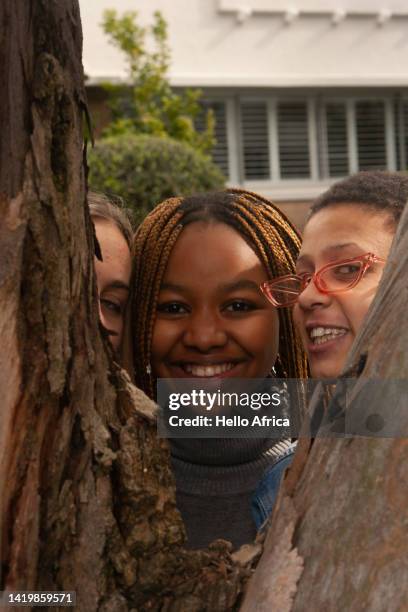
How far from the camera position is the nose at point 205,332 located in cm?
225

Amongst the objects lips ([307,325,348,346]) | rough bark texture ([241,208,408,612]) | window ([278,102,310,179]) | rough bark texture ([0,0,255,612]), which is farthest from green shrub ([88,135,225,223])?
rough bark texture ([241,208,408,612])

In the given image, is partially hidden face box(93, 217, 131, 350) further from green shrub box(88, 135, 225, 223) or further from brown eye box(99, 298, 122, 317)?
green shrub box(88, 135, 225, 223)

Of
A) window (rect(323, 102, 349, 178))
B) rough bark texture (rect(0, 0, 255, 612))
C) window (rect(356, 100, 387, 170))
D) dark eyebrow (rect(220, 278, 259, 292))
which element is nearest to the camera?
rough bark texture (rect(0, 0, 255, 612))

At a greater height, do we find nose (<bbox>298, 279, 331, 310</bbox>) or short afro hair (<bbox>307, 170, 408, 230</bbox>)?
short afro hair (<bbox>307, 170, 408, 230</bbox>)

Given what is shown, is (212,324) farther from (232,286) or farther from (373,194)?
(373,194)

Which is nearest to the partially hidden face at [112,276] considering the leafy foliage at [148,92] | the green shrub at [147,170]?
the green shrub at [147,170]

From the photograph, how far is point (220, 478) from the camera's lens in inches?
89.0

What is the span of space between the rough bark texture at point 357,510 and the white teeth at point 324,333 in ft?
3.13

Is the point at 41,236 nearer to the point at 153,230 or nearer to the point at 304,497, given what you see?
the point at 304,497

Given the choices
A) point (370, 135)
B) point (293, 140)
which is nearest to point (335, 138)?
point (370, 135)

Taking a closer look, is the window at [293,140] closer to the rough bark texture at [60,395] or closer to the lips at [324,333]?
the lips at [324,333]

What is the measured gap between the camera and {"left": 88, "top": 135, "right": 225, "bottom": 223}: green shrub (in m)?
9.29

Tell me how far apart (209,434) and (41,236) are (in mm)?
1004

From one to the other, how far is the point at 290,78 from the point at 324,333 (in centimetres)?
1376
